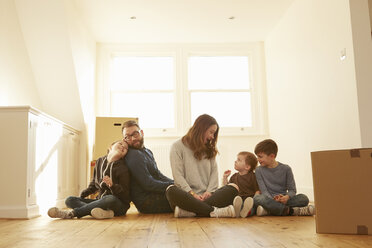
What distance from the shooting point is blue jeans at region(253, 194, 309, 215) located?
2993 millimetres

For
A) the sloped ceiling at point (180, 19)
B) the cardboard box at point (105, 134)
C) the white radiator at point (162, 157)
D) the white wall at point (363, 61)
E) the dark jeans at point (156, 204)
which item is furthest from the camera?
the white radiator at point (162, 157)

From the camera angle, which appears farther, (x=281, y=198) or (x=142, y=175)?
(x=142, y=175)

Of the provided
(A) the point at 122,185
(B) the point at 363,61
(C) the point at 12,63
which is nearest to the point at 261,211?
(A) the point at 122,185

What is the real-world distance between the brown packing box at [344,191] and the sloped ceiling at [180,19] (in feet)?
11.5

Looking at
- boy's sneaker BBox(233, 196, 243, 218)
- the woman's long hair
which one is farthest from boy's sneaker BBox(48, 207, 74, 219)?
boy's sneaker BBox(233, 196, 243, 218)

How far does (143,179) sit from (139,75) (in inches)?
138

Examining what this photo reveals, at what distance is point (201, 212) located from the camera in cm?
290

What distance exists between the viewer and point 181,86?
643cm

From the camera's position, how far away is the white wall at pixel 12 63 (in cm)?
428

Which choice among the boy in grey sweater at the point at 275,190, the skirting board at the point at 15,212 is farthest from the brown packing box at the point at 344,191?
the skirting board at the point at 15,212

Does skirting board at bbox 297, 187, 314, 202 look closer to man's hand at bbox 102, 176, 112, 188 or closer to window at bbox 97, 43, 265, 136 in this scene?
window at bbox 97, 43, 265, 136

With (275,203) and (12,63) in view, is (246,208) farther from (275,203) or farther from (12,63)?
(12,63)

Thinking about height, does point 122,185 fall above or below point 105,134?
below

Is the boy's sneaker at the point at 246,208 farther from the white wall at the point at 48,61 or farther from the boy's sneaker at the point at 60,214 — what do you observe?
the white wall at the point at 48,61
